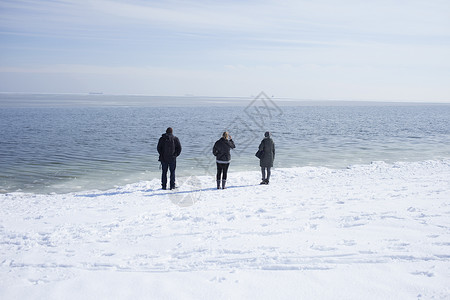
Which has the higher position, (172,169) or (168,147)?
(168,147)

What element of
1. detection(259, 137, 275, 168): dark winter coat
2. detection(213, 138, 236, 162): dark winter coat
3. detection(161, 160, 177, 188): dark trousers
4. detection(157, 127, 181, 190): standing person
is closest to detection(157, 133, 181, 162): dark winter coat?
detection(157, 127, 181, 190): standing person

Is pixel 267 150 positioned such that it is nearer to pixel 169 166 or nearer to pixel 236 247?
pixel 169 166

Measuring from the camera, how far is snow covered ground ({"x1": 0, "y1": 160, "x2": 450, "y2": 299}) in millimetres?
4102

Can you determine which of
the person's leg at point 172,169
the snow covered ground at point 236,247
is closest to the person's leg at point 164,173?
the person's leg at point 172,169

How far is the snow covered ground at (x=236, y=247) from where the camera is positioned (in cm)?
410

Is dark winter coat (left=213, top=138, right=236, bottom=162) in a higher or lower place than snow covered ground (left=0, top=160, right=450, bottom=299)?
higher

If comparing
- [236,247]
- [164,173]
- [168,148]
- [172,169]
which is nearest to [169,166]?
[172,169]

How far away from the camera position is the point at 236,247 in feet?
17.9

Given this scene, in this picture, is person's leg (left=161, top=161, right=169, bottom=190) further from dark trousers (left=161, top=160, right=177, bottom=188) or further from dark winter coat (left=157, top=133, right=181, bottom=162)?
dark winter coat (left=157, top=133, right=181, bottom=162)

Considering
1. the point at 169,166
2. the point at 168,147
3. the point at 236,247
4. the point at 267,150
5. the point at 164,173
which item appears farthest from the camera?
the point at 267,150

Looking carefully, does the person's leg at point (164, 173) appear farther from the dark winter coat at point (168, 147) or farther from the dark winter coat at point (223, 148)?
the dark winter coat at point (223, 148)

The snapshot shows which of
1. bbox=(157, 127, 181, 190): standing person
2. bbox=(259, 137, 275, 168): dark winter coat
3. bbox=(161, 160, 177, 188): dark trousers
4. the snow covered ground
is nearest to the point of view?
the snow covered ground

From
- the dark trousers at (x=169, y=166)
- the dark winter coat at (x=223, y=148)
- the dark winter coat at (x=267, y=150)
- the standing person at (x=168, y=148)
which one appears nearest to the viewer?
the standing person at (x=168, y=148)

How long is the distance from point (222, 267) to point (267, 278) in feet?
2.27
